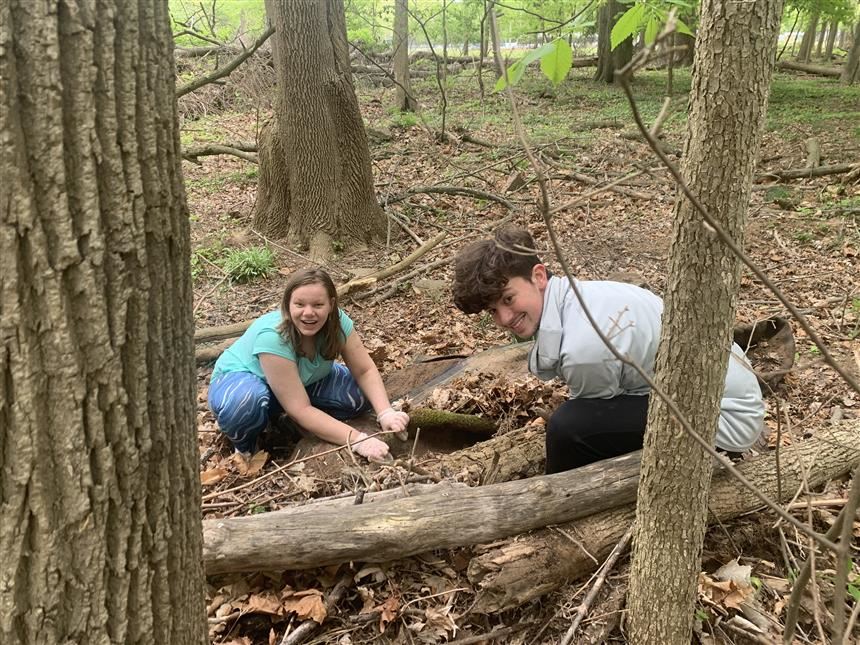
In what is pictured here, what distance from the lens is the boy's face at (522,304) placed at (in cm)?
286

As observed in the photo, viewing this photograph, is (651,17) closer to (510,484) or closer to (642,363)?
(642,363)

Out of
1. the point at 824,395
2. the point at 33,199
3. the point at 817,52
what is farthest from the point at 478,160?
the point at 817,52

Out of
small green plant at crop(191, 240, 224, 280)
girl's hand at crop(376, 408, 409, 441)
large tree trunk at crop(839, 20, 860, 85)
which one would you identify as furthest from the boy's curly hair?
large tree trunk at crop(839, 20, 860, 85)

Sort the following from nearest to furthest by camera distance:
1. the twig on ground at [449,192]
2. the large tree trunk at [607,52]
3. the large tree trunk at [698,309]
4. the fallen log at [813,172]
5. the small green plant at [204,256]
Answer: the large tree trunk at [698,309] → the small green plant at [204,256] → the fallen log at [813,172] → the twig on ground at [449,192] → the large tree trunk at [607,52]

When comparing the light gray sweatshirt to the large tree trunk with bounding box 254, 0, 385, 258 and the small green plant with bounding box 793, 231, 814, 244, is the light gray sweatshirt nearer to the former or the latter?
the small green plant with bounding box 793, 231, 814, 244

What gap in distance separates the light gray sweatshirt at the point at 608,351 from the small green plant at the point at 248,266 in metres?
4.85

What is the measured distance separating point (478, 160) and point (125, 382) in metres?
9.82

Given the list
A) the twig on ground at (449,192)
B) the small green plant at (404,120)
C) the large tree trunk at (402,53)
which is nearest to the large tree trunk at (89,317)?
the twig on ground at (449,192)

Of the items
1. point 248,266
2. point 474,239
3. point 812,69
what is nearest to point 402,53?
point 474,239

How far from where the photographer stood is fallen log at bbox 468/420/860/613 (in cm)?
244

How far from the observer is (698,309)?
6.23 ft

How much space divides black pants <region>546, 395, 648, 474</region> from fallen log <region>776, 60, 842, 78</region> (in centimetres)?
2177

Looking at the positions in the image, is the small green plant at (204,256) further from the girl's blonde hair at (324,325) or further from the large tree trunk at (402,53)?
the large tree trunk at (402,53)

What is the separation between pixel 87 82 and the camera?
3.66ft
